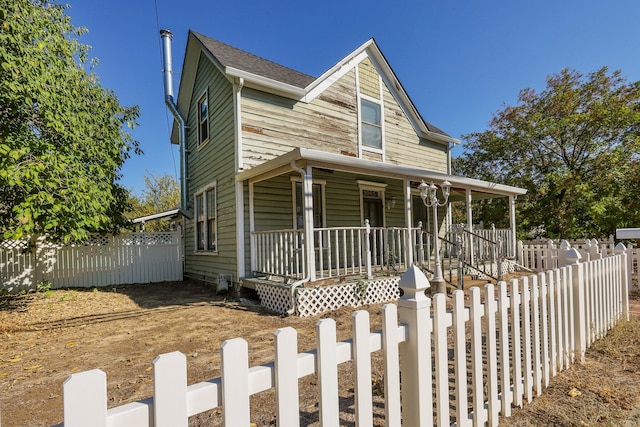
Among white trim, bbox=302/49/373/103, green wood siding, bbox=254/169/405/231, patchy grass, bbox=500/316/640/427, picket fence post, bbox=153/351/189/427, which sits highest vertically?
white trim, bbox=302/49/373/103

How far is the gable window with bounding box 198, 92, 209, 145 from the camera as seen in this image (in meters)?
10.2

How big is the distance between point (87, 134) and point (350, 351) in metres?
10.2

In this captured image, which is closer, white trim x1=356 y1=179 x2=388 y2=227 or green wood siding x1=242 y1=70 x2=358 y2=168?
green wood siding x1=242 y1=70 x2=358 y2=168

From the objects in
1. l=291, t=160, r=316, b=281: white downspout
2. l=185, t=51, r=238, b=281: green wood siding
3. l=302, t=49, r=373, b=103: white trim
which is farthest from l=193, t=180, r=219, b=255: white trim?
l=291, t=160, r=316, b=281: white downspout

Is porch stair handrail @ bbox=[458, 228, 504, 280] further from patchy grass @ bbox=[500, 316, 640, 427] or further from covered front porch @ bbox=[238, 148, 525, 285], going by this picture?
patchy grass @ bbox=[500, 316, 640, 427]

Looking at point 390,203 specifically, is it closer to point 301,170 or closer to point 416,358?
point 301,170

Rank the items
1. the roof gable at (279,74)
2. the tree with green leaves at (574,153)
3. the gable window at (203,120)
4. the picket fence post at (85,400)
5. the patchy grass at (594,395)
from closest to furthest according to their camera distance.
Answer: the picket fence post at (85,400)
the patchy grass at (594,395)
the roof gable at (279,74)
the gable window at (203,120)
the tree with green leaves at (574,153)

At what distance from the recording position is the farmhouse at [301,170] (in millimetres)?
7309

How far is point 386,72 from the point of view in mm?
11281

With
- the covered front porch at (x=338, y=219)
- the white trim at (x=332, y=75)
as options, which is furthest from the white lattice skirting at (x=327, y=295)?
the white trim at (x=332, y=75)

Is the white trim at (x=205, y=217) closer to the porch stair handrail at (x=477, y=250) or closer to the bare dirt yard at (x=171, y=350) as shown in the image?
the bare dirt yard at (x=171, y=350)

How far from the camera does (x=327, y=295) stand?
6.50 meters

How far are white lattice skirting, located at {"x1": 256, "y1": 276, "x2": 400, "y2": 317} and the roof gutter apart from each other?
21.0 feet

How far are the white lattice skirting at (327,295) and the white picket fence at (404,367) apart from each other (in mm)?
3214
